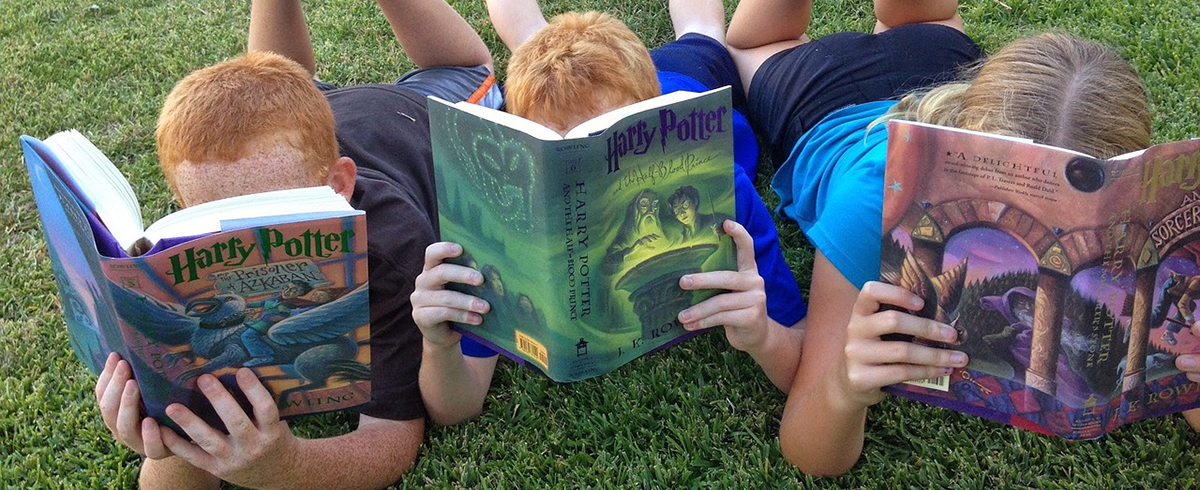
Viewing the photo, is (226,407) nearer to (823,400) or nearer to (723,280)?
(723,280)

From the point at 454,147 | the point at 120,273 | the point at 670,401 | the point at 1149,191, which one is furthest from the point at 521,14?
the point at 1149,191

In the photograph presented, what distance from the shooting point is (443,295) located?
166 cm

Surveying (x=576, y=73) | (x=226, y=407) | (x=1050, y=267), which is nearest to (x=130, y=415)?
(x=226, y=407)

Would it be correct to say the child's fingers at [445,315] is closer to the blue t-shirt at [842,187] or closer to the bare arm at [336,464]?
the bare arm at [336,464]

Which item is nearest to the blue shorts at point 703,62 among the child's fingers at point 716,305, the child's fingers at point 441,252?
the child's fingers at point 716,305

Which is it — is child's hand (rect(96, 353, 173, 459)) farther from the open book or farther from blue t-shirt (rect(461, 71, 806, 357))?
blue t-shirt (rect(461, 71, 806, 357))

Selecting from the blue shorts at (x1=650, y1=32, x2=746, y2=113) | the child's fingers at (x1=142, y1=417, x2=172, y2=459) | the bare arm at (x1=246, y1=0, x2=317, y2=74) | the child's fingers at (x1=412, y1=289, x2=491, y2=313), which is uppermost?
the child's fingers at (x1=412, y1=289, x2=491, y2=313)

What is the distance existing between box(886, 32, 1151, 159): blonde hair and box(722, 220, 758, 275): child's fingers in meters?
0.41

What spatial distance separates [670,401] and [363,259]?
84cm

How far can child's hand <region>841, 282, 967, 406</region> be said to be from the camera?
1.48 meters

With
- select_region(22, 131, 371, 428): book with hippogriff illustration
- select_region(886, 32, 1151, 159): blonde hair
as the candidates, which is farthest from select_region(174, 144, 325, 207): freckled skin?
select_region(886, 32, 1151, 159): blonde hair

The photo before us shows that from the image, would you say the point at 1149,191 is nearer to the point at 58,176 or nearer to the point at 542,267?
the point at 542,267

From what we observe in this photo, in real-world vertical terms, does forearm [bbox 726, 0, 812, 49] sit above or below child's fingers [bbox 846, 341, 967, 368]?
below

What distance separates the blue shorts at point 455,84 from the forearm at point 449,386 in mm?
1062
